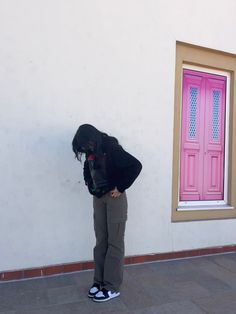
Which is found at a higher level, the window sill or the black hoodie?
the black hoodie

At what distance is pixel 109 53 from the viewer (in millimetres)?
3975

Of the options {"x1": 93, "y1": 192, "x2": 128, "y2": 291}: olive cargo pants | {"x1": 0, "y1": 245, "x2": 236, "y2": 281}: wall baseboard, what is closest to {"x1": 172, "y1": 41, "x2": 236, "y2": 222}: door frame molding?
{"x1": 0, "y1": 245, "x2": 236, "y2": 281}: wall baseboard

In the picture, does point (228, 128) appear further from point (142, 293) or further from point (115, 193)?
point (142, 293)

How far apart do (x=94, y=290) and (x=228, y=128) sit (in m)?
3.22

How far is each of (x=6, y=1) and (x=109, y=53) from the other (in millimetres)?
1285

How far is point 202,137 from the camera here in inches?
191

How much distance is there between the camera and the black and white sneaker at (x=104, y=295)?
3133mm

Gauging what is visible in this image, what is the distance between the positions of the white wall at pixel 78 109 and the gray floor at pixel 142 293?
300mm

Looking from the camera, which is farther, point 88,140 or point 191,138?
point 191,138

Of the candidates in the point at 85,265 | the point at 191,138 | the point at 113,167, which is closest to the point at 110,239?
the point at 113,167

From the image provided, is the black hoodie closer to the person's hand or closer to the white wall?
the person's hand

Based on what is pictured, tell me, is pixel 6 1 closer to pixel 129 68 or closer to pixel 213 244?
pixel 129 68

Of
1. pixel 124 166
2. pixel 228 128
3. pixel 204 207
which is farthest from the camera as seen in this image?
pixel 228 128

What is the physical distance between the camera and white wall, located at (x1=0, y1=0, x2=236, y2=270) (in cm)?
355
